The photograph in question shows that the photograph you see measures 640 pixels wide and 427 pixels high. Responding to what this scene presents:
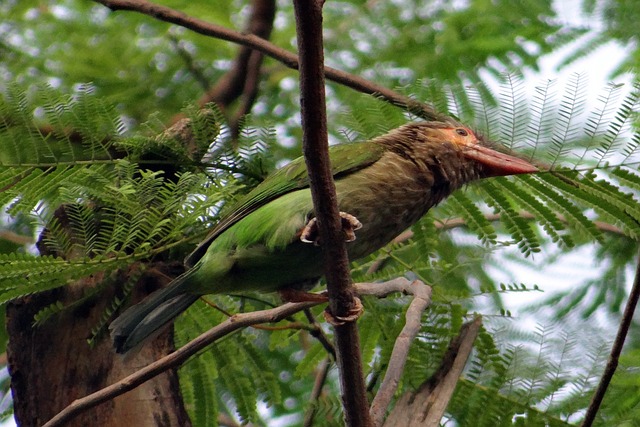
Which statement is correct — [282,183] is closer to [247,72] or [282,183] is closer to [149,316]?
[149,316]

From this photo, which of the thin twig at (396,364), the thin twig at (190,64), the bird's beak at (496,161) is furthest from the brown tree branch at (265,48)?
the thin twig at (396,364)

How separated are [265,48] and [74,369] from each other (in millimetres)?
1917

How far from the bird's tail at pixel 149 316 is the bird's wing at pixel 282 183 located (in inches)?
6.2

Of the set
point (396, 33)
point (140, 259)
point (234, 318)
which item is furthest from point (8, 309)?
point (396, 33)

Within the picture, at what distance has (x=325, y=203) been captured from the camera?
2.68 m

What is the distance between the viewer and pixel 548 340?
4.28 meters

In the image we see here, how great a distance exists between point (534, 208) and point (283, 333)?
1402 millimetres

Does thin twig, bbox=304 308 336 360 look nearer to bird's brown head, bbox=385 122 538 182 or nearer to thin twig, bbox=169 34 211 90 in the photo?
bird's brown head, bbox=385 122 538 182

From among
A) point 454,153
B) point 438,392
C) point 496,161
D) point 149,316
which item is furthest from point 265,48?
point 438,392

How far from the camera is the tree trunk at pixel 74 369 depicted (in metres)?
3.70

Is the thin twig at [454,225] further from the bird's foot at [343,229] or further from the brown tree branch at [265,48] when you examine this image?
the bird's foot at [343,229]

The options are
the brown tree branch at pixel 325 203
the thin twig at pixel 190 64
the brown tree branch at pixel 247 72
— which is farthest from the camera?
the thin twig at pixel 190 64

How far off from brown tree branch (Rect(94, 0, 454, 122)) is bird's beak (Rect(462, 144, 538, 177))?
0.95 ft

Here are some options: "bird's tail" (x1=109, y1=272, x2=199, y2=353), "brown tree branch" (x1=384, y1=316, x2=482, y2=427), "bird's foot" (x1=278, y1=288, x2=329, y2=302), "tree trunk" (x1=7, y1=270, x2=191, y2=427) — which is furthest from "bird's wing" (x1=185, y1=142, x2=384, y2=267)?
"brown tree branch" (x1=384, y1=316, x2=482, y2=427)
